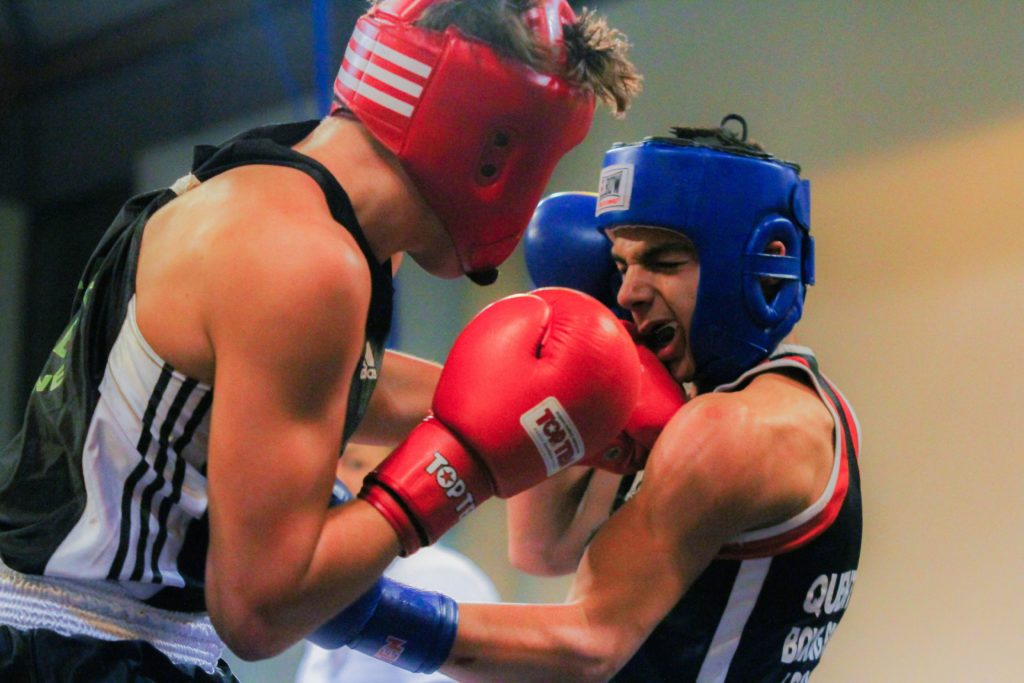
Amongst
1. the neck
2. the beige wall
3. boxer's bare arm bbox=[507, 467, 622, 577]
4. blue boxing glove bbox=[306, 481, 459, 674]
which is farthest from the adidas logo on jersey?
the beige wall

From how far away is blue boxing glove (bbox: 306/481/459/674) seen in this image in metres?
1.53

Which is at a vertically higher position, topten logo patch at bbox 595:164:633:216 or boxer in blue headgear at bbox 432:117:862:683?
topten logo patch at bbox 595:164:633:216

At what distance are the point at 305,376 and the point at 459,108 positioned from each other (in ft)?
1.52

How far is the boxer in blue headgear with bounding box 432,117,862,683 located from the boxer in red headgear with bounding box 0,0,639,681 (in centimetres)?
18

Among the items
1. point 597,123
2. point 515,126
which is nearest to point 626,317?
point 515,126

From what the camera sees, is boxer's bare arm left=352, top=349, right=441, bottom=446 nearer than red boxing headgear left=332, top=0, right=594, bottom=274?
No

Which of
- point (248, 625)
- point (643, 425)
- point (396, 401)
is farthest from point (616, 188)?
point (248, 625)

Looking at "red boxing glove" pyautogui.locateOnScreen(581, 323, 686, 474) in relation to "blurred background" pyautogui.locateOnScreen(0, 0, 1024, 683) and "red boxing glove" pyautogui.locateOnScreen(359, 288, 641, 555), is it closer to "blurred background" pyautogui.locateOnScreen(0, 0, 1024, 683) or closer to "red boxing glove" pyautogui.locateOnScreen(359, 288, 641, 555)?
"red boxing glove" pyautogui.locateOnScreen(359, 288, 641, 555)

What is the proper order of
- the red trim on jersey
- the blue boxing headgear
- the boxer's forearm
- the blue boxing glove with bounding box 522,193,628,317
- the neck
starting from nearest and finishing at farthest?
1. the neck
2. the boxer's forearm
3. the red trim on jersey
4. the blue boxing headgear
5. the blue boxing glove with bounding box 522,193,628,317

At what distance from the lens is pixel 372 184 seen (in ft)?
4.88

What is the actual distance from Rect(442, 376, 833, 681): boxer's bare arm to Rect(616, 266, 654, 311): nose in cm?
31

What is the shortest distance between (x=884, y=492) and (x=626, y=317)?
5.79ft

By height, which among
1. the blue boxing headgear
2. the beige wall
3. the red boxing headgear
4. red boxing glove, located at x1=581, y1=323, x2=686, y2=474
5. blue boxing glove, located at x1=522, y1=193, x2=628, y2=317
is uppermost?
the red boxing headgear

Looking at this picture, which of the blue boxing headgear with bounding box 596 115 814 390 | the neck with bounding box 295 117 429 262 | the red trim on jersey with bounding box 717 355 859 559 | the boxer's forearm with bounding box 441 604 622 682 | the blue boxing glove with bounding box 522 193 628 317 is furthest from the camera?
the blue boxing glove with bounding box 522 193 628 317
